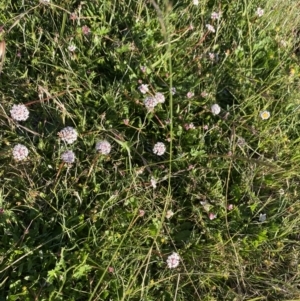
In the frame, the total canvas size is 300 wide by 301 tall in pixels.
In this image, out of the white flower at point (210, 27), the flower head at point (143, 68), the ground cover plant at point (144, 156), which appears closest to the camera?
the ground cover plant at point (144, 156)

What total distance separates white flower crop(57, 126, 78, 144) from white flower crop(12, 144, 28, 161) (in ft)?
0.44

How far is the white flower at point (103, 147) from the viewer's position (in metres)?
1.61

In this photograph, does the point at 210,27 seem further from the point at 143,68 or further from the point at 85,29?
the point at 85,29

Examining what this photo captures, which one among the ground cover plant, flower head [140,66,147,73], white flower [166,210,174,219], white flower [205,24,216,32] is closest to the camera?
the ground cover plant

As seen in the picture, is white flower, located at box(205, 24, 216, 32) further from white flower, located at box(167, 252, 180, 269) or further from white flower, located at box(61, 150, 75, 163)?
white flower, located at box(167, 252, 180, 269)

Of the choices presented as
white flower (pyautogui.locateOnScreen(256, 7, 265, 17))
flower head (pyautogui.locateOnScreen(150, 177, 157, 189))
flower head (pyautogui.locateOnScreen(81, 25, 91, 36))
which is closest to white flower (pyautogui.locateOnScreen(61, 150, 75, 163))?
flower head (pyautogui.locateOnScreen(150, 177, 157, 189))

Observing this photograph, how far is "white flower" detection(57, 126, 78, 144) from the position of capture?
161cm

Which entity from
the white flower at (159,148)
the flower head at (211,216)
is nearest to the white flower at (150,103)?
the white flower at (159,148)

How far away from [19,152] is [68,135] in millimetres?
181

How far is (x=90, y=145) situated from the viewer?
5.42 ft

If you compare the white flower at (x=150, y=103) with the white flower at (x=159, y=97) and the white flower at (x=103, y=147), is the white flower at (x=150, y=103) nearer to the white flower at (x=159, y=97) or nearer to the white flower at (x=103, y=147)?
the white flower at (x=159, y=97)

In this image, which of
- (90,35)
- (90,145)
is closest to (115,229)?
(90,145)

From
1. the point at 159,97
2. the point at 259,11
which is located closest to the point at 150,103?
the point at 159,97

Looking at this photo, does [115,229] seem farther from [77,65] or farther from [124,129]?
[77,65]
